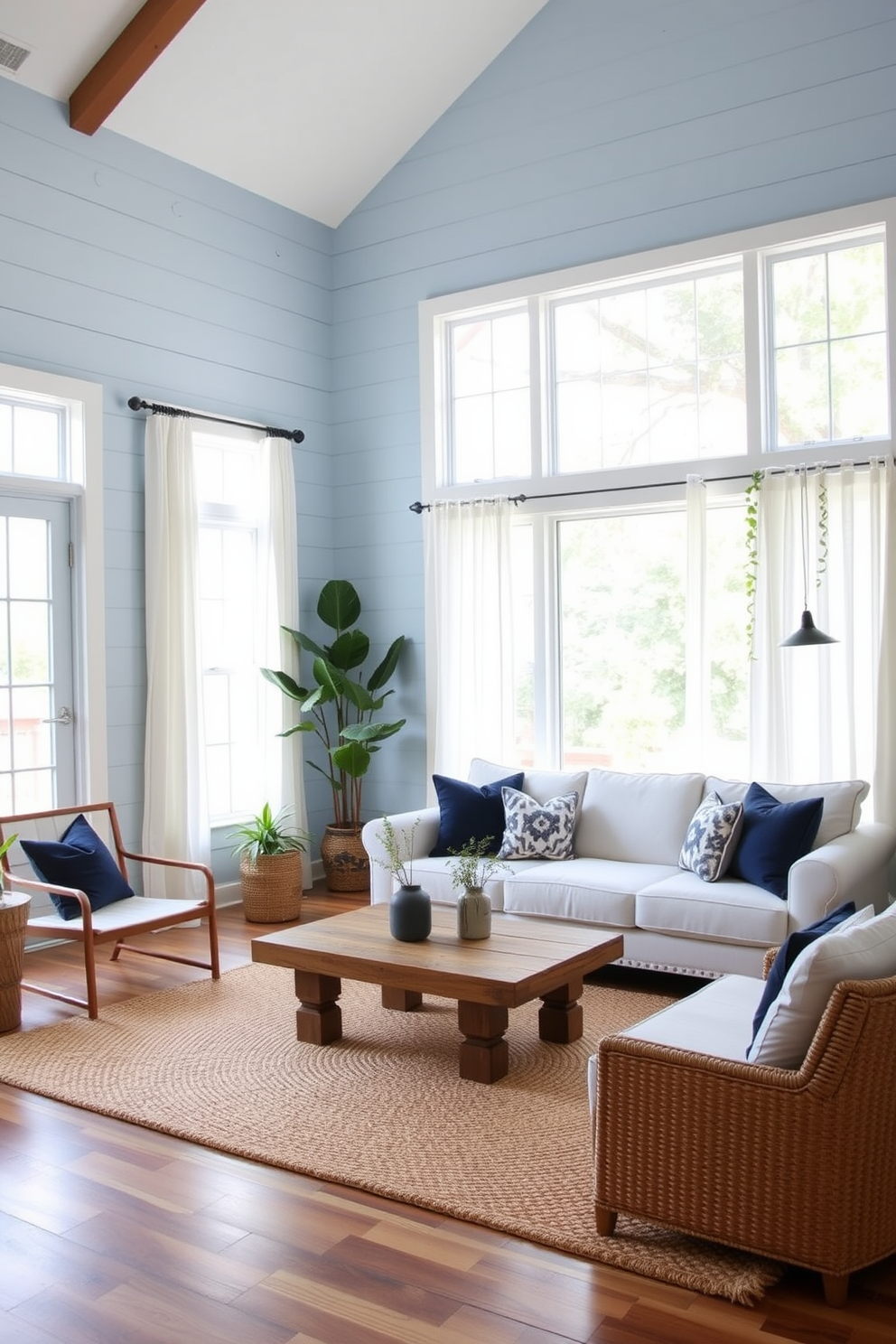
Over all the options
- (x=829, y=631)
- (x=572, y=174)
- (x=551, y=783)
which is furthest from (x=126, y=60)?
(x=829, y=631)

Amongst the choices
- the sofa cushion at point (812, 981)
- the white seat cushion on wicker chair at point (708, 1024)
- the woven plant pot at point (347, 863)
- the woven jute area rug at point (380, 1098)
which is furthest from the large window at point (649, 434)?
the sofa cushion at point (812, 981)

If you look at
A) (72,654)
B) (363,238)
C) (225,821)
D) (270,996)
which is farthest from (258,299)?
(270,996)

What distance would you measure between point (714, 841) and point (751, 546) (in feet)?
5.11

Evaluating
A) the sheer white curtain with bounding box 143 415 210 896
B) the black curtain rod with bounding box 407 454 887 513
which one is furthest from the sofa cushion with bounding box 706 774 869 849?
the sheer white curtain with bounding box 143 415 210 896

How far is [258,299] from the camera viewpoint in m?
6.65

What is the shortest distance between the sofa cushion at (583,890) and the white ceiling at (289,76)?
4.17 metres

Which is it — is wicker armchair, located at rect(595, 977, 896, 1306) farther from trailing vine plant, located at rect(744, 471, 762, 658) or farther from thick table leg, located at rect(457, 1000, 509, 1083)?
trailing vine plant, located at rect(744, 471, 762, 658)

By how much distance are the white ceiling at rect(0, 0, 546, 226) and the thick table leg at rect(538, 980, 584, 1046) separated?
4623mm

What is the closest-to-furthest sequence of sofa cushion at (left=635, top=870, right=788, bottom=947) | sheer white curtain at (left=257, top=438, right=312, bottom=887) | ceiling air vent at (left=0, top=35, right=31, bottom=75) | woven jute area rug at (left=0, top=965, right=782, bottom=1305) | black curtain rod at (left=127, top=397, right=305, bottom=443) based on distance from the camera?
woven jute area rug at (left=0, top=965, right=782, bottom=1305) → sofa cushion at (left=635, top=870, right=788, bottom=947) → ceiling air vent at (left=0, top=35, right=31, bottom=75) → black curtain rod at (left=127, top=397, right=305, bottom=443) → sheer white curtain at (left=257, top=438, right=312, bottom=887)

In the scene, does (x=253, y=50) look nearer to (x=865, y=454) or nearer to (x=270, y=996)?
(x=865, y=454)

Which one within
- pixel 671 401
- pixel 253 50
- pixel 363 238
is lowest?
pixel 671 401

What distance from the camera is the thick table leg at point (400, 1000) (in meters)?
4.40

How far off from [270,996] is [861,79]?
484cm

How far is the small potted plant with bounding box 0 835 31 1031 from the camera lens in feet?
13.6
